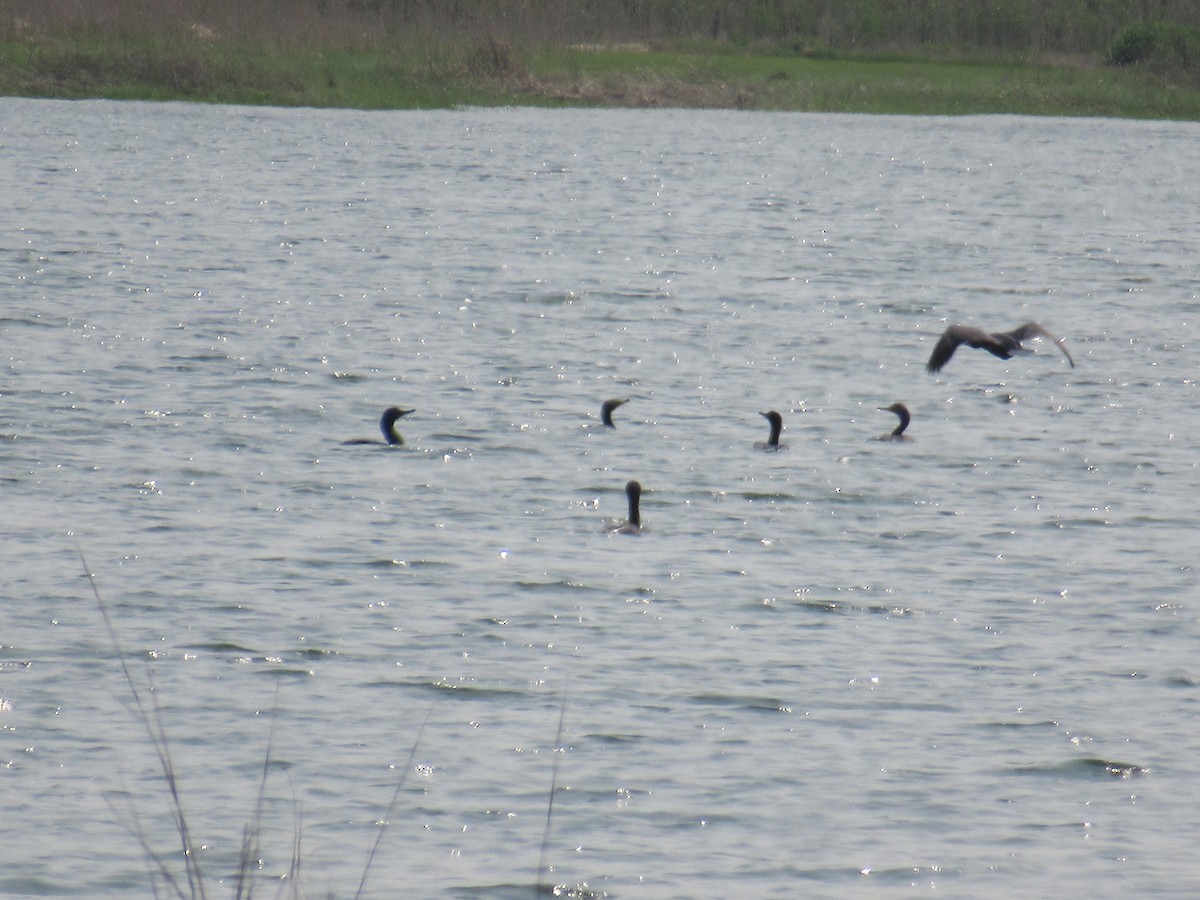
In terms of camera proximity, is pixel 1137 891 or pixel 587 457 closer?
pixel 1137 891

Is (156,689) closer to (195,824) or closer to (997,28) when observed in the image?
(195,824)

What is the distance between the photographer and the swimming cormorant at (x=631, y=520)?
14.5 metres

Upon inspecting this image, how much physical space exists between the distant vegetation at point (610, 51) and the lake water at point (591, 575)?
76.0ft

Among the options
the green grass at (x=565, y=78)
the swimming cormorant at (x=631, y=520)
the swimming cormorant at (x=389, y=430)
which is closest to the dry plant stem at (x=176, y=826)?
the swimming cormorant at (x=631, y=520)

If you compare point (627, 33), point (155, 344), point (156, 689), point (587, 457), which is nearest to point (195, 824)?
point (156, 689)

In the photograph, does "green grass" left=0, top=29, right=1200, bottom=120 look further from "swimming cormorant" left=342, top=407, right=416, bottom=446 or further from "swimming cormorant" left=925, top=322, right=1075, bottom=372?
"swimming cormorant" left=342, top=407, right=416, bottom=446

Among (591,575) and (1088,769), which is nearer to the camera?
(1088,769)

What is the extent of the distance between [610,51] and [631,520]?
54.1 metres

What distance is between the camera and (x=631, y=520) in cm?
1456

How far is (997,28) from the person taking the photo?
77250 millimetres

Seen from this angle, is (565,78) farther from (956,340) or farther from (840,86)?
(956,340)

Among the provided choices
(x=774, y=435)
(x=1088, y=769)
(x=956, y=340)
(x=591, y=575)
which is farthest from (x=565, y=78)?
(x=1088, y=769)

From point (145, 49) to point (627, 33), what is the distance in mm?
21114

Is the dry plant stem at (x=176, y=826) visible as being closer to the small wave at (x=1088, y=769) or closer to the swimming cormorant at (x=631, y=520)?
the small wave at (x=1088, y=769)
